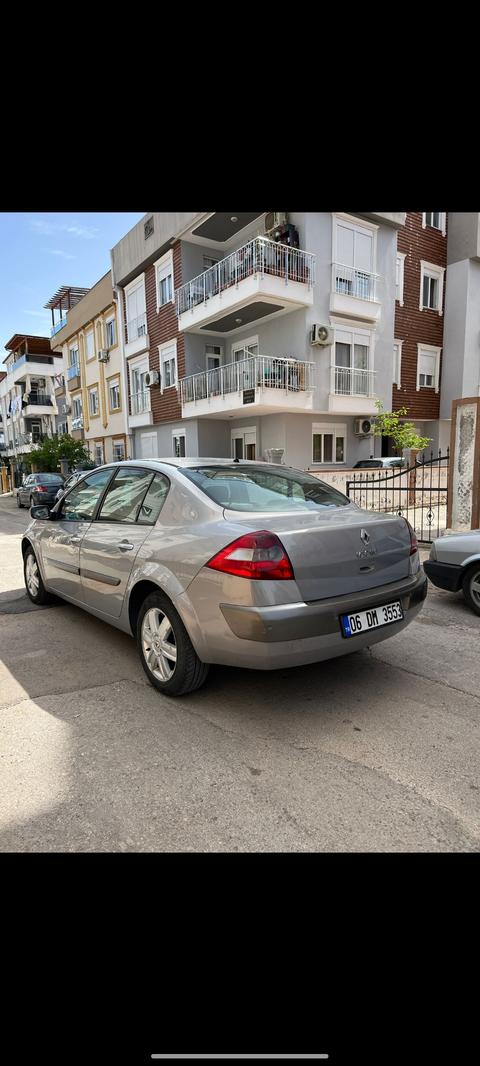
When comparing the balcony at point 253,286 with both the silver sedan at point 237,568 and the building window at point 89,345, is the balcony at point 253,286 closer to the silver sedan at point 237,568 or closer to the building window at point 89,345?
the building window at point 89,345

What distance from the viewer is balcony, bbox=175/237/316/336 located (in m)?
15.7

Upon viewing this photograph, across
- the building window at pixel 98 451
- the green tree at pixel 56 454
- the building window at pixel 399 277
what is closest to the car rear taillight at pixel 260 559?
the building window at pixel 399 277

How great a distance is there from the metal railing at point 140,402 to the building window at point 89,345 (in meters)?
6.97

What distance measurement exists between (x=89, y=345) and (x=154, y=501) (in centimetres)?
2944

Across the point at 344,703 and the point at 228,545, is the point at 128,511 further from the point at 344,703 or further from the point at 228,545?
the point at 344,703

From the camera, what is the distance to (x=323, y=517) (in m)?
3.21

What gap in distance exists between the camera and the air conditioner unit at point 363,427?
18.8 m

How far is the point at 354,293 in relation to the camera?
1811cm

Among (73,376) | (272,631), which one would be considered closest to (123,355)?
(73,376)

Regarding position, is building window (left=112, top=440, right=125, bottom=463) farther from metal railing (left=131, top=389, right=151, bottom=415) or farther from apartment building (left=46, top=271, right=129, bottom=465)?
metal railing (left=131, top=389, right=151, bottom=415)

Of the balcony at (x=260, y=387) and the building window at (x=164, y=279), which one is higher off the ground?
the building window at (x=164, y=279)

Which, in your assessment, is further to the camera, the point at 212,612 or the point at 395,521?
the point at 395,521

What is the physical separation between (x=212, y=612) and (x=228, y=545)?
1.23ft
